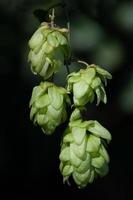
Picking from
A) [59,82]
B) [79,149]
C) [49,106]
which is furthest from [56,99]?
[59,82]

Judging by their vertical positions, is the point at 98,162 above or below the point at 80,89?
below

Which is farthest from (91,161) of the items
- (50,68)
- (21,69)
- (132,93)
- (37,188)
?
(37,188)

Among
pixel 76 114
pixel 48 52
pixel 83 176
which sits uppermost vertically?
pixel 48 52

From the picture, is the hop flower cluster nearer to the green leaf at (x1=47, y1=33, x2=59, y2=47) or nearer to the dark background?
the green leaf at (x1=47, y1=33, x2=59, y2=47)

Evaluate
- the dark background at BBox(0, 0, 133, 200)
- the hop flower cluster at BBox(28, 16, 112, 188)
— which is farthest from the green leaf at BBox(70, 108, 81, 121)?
the dark background at BBox(0, 0, 133, 200)

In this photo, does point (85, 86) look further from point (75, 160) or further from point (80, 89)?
point (75, 160)

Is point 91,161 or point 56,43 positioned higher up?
point 56,43

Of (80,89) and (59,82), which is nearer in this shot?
(80,89)

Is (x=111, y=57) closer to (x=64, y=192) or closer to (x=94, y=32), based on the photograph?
(x=94, y=32)
